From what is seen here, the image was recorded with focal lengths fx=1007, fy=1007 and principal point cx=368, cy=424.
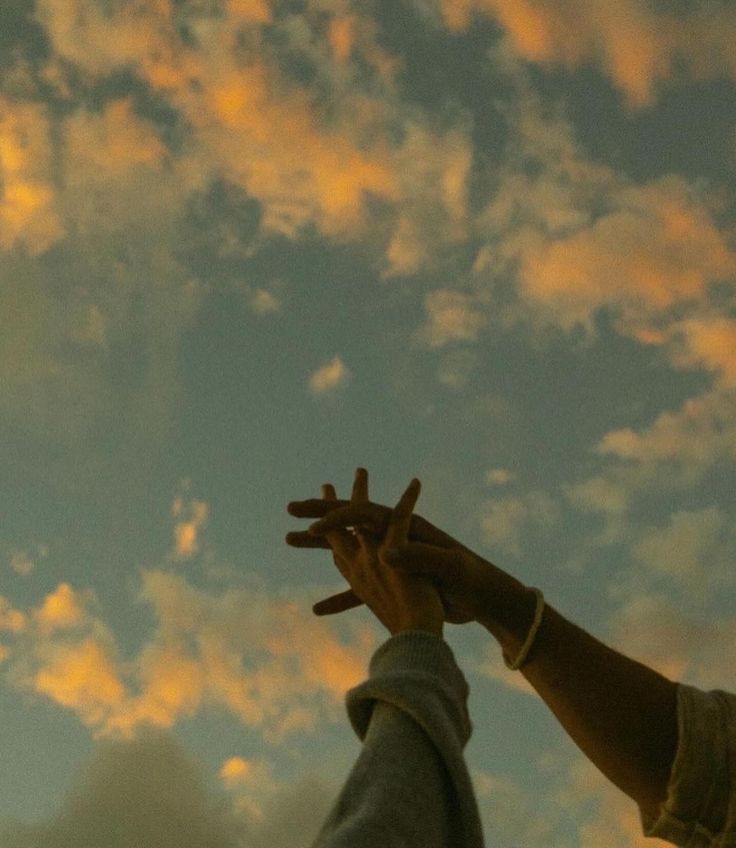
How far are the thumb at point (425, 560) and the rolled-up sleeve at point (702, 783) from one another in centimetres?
88

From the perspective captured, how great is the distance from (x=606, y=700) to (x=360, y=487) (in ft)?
5.75

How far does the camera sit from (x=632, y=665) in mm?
3414

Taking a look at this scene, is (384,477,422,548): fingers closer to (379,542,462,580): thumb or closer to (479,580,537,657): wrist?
(379,542,462,580): thumb

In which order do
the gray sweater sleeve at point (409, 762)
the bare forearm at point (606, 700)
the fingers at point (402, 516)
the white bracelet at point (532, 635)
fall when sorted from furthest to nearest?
1. the fingers at point (402, 516)
2. the white bracelet at point (532, 635)
3. the bare forearm at point (606, 700)
4. the gray sweater sleeve at point (409, 762)

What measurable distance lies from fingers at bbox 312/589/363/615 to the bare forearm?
1.30m

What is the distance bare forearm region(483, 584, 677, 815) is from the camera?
3275 mm

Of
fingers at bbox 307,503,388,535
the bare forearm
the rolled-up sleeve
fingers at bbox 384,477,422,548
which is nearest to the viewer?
the rolled-up sleeve

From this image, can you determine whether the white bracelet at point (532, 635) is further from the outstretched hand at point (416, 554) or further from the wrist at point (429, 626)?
the wrist at point (429, 626)

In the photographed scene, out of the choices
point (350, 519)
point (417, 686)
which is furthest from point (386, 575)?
point (417, 686)

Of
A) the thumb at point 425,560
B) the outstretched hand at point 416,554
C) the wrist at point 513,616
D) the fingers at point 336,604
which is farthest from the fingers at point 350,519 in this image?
the wrist at point 513,616

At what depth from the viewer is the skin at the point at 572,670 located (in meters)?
3.28

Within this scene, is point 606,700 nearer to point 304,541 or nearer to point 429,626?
point 429,626

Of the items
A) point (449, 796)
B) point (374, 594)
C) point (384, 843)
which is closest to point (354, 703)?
point (449, 796)

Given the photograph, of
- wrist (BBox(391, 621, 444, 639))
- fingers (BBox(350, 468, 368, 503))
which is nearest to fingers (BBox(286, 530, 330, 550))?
fingers (BBox(350, 468, 368, 503))
